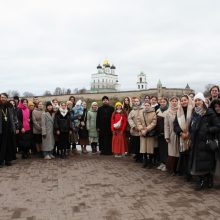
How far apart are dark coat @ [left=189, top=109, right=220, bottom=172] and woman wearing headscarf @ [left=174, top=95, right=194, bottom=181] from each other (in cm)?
60

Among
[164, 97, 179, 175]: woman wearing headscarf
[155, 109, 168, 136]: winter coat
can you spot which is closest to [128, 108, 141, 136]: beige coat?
[155, 109, 168, 136]: winter coat

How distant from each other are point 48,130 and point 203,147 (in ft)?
16.7

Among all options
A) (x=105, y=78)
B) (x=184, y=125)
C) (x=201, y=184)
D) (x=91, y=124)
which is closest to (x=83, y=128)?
(x=91, y=124)

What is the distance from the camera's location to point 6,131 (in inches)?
362

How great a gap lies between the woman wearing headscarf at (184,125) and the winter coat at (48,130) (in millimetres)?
4093

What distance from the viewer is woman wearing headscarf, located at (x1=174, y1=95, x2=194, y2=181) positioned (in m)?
7.20

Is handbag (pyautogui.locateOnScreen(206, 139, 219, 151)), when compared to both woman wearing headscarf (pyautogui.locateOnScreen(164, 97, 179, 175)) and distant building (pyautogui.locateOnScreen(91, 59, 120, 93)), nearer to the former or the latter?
woman wearing headscarf (pyautogui.locateOnScreen(164, 97, 179, 175))

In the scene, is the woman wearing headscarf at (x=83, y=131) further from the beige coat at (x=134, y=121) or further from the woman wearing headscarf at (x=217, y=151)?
the woman wearing headscarf at (x=217, y=151)

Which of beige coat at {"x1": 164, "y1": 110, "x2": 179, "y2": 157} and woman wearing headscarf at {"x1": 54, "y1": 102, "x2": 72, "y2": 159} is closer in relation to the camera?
beige coat at {"x1": 164, "y1": 110, "x2": 179, "y2": 157}

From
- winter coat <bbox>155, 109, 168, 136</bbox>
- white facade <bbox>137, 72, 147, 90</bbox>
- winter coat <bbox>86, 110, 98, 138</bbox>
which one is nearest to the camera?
winter coat <bbox>155, 109, 168, 136</bbox>

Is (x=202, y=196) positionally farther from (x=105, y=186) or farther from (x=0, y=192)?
(x=0, y=192)

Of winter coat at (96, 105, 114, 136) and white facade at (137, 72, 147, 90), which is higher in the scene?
white facade at (137, 72, 147, 90)

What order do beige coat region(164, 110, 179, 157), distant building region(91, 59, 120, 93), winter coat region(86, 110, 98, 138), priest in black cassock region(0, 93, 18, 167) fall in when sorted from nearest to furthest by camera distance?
beige coat region(164, 110, 179, 157)
priest in black cassock region(0, 93, 18, 167)
winter coat region(86, 110, 98, 138)
distant building region(91, 59, 120, 93)

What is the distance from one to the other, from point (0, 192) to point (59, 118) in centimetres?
389
